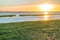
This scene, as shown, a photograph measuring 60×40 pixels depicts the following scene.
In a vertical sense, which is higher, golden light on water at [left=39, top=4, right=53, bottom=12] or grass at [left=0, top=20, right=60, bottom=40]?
golden light on water at [left=39, top=4, right=53, bottom=12]

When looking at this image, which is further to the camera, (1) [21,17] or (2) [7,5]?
(2) [7,5]

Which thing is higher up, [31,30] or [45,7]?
[45,7]

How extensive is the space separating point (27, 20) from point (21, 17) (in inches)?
4.3

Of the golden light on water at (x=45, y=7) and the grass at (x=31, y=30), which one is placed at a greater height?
the golden light on water at (x=45, y=7)

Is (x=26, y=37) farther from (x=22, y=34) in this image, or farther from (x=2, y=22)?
(x=2, y=22)

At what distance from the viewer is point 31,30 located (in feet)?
3.91

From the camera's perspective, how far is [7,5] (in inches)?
68.3

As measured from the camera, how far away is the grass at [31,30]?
1.09 m

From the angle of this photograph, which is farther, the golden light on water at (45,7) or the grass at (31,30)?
the golden light on water at (45,7)

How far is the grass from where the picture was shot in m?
1.09

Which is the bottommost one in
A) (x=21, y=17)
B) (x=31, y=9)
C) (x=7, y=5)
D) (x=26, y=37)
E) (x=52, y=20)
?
(x=26, y=37)

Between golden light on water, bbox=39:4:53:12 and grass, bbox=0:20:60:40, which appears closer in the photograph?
grass, bbox=0:20:60:40

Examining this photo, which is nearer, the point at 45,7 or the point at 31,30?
the point at 31,30

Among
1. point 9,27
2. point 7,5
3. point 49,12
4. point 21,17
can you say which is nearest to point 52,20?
point 49,12
